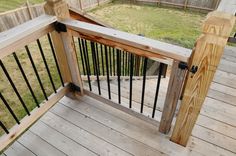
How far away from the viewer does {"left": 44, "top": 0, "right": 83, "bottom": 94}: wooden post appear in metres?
1.51

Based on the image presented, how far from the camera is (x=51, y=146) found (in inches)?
68.3

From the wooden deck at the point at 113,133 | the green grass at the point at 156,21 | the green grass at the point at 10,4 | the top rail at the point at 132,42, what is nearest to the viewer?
the top rail at the point at 132,42

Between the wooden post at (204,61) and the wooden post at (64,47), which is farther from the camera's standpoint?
the wooden post at (64,47)

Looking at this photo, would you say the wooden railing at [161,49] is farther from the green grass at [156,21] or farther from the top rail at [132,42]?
the green grass at [156,21]

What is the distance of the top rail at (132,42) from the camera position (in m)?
1.20

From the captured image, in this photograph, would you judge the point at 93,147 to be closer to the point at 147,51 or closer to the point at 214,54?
the point at 147,51

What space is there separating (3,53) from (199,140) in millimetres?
1778

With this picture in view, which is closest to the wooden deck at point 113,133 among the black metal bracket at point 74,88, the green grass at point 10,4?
the black metal bracket at point 74,88

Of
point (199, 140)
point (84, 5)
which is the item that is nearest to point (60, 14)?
point (199, 140)

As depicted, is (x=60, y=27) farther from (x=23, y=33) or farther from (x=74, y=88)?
(x=74, y=88)

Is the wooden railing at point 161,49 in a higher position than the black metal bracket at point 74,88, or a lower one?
higher

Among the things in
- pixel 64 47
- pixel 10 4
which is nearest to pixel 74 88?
pixel 64 47

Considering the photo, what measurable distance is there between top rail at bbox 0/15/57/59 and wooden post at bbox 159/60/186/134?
41.9 inches

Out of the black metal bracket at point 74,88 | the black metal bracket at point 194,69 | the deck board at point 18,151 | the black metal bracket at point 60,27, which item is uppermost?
the black metal bracket at point 60,27
